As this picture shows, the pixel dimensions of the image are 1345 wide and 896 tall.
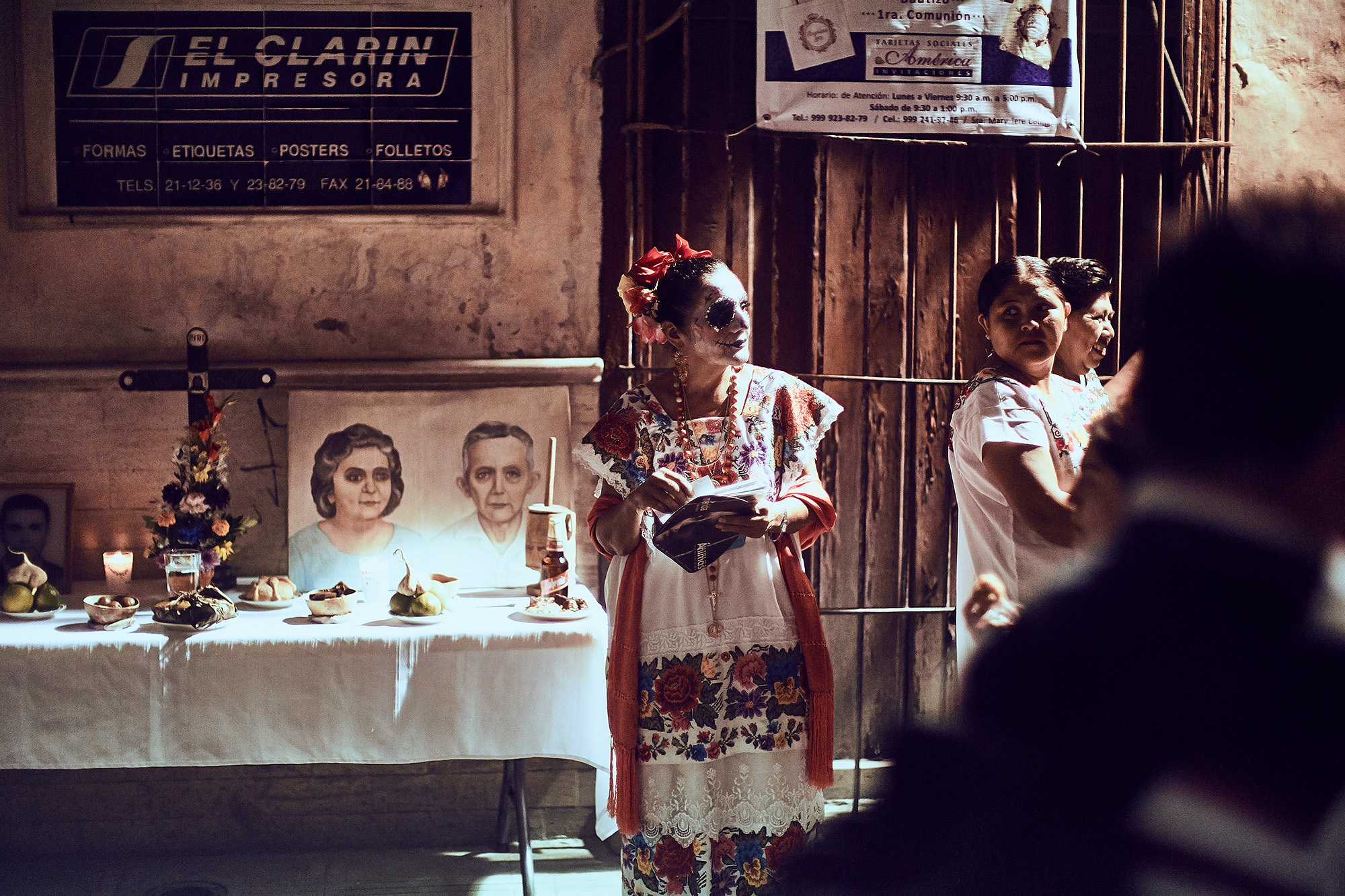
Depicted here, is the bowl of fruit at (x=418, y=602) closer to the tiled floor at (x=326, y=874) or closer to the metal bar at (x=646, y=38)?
the tiled floor at (x=326, y=874)

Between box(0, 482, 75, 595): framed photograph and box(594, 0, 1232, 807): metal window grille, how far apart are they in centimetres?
204

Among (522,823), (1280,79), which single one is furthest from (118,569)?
(1280,79)

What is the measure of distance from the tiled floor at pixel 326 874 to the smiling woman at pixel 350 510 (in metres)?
0.99

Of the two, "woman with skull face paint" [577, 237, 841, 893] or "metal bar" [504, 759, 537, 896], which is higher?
"woman with skull face paint" [577, 237, 841, 893]

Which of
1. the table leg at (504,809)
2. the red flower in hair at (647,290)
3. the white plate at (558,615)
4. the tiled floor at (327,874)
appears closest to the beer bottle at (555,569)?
the white plate at (558,615)

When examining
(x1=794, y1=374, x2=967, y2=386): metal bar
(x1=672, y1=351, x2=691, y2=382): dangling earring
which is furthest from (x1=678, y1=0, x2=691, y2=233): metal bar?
(x1=672, y1=351, x2=691, y2=382): dangling earring

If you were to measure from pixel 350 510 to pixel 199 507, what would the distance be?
1.74ft

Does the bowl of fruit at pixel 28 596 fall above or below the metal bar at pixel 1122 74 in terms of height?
below

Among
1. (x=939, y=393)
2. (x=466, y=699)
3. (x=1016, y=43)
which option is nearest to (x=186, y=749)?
(x=466, y=699)

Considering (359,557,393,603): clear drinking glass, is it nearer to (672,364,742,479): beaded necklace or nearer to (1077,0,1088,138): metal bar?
(672,364,742,479): beaded necklace

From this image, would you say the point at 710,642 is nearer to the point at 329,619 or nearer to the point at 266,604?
the point at 329,619

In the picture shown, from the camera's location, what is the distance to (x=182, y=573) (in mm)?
3217

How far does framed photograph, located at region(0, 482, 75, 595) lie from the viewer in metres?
3.51

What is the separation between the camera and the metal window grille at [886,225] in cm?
376
